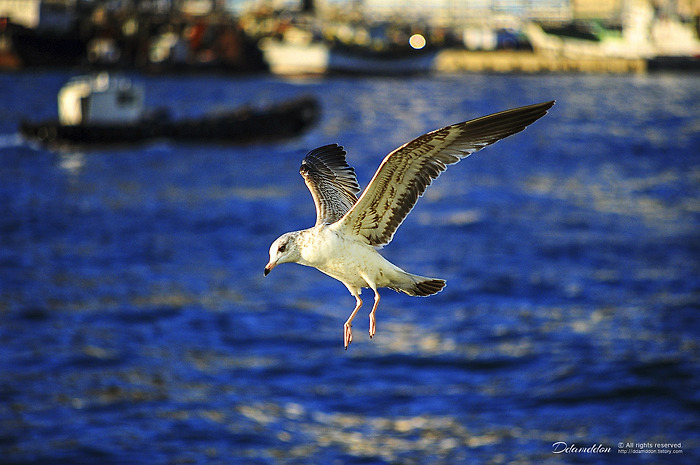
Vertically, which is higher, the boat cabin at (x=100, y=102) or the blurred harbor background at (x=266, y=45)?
the blurred harbor background at (x=266, y=45)

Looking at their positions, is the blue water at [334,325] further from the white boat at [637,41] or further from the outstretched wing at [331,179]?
the white boat at [637,41]

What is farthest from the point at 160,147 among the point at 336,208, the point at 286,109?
the point at 336,208

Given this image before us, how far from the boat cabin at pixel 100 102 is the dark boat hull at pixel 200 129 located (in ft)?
2.09

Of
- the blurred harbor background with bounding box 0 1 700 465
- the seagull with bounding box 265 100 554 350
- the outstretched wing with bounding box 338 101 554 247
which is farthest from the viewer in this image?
the blurred harbor background with bounding box 0 1 700 465

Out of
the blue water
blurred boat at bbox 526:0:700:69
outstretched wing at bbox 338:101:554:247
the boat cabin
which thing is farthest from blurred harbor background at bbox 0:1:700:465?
blurred boat at bbox 526:0:700:69

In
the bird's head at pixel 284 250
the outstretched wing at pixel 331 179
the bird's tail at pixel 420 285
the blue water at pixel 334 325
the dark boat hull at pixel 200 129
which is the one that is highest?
the outstretched wing at pixel 331 179

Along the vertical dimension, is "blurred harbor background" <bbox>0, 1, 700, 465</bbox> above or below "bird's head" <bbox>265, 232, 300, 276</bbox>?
below

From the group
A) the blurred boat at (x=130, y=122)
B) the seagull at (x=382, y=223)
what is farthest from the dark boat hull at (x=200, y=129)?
the seagull at (x=382, y=223)

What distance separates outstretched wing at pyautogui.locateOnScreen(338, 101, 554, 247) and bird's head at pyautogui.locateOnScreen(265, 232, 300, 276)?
42 cm

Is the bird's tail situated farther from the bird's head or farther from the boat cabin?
the boat cabin

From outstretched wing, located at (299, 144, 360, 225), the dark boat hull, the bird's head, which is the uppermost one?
outstretched wing, located at (299, 144, 360, 225)

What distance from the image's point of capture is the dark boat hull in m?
61.2

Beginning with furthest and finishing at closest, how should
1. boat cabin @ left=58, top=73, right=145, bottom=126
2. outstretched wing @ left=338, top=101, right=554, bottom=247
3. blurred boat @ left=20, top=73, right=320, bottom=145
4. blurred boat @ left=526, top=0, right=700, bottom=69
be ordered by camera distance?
blurred boat @ left=526, top=0, right=700, bottom=69, blurred boat @ left=20, top=73, right=320, bottom=145, boat cabin @ left=58, top=73, right=145, bottom=126, outstretched wing @ left=338, top=101, right=554, bottom=247

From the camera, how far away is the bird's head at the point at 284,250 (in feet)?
24.0
